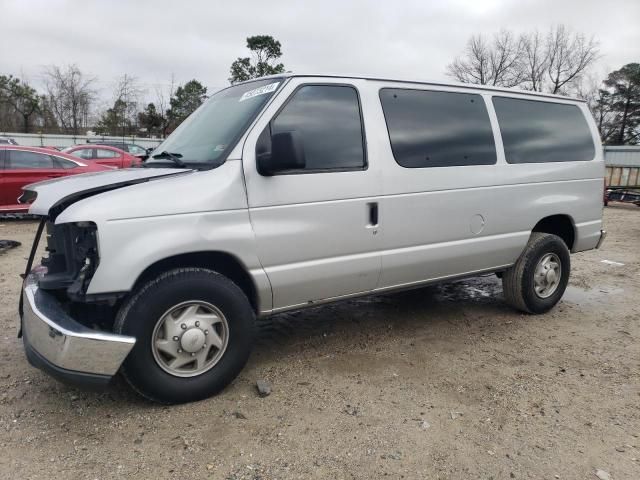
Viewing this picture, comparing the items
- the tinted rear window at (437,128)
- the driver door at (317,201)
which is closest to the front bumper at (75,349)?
the driver door at (317,201)

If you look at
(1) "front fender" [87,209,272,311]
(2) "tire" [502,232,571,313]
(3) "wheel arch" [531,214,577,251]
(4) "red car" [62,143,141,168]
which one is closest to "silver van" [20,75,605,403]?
(1) "front fender" [87,209,272,311]

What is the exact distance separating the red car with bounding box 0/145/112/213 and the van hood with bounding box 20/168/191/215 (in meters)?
6.76

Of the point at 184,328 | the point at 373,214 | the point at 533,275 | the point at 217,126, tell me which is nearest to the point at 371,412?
the point at 184,328

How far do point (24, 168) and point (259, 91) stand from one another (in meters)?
8.49

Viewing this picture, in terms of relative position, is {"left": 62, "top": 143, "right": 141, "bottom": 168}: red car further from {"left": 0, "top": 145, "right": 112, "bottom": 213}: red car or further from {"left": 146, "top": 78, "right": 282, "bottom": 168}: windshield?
{"left": 146, "top": 78, "right": 282, "bottom": 168}: windshield

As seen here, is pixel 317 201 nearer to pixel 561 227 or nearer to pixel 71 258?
pixel 71 258

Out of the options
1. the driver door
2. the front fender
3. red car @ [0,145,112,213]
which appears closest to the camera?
the front fender

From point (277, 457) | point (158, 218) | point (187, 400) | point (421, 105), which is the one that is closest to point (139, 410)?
point (187, 400)

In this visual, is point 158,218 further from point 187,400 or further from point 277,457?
point 277,457

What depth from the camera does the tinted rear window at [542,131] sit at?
14.8 ft

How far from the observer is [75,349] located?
265 cm

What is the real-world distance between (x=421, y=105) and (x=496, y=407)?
7.46 feet

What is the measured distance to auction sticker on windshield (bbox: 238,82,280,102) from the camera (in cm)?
339

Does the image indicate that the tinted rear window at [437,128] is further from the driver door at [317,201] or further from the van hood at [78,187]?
the van hood at [78,187]
